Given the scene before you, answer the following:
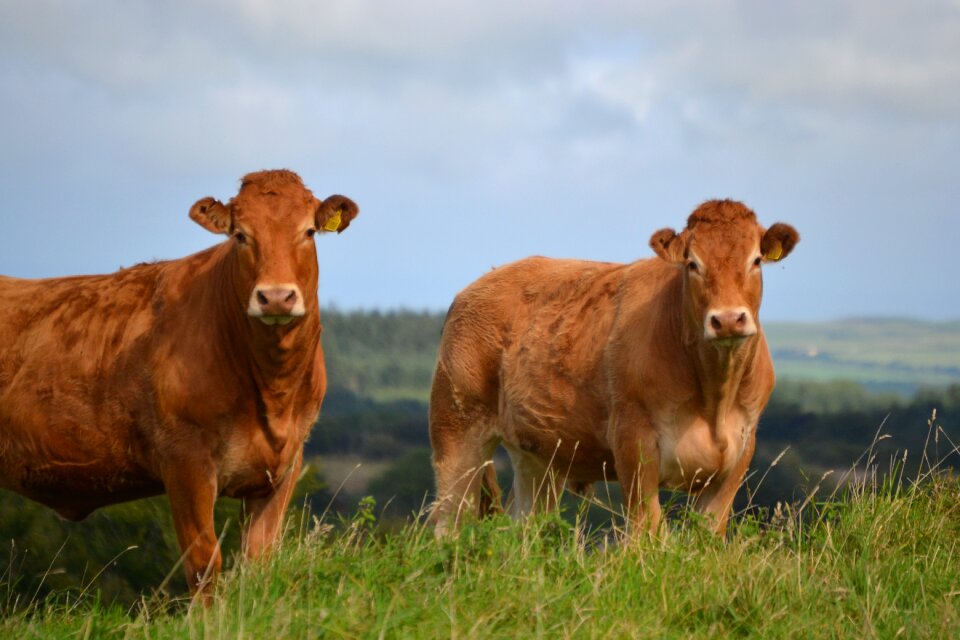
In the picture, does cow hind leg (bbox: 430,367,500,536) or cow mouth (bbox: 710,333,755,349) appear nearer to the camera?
cow mouth (bbox: 710,333,755,349)

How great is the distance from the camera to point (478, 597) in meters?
5.91

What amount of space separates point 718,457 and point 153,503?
47.5 ft

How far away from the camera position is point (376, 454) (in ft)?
127

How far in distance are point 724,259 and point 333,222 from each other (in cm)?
Result: 256

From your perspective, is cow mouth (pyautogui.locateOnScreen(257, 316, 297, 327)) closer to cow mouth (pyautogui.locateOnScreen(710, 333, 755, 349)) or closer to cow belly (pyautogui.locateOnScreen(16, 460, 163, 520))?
cow belly (pyautogui.locateOnScreen(16, 460, 163, 520))

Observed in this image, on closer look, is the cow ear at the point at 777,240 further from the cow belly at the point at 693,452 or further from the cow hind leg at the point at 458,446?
the cow hind leg at the point at 458,446

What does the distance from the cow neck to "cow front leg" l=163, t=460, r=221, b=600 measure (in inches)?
23.6

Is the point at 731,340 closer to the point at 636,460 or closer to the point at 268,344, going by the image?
the point at 636,460

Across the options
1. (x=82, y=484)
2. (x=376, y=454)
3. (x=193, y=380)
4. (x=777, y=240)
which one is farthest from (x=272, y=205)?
(x=376, y=454)

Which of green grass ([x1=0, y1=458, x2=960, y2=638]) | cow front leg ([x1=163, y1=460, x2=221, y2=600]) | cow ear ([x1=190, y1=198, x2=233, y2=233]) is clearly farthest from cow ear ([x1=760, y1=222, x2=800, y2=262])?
cow front leg ([x1=163, y1=460, x2=221, y2=600])

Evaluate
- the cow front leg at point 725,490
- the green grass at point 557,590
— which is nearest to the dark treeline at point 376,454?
the cow front leg at point 725,490

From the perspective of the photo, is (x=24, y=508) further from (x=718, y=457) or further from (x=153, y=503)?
(x=718, y=457)

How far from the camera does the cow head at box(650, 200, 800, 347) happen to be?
319 inches

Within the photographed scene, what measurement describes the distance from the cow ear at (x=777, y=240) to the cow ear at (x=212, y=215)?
11.7 feet
